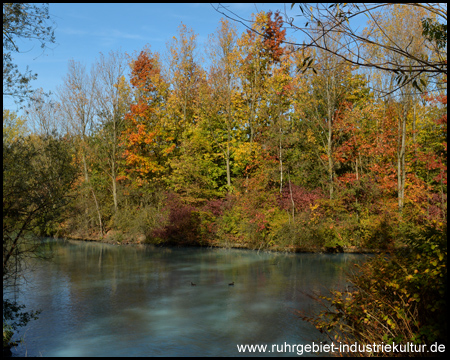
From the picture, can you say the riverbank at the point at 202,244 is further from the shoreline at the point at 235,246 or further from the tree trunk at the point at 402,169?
the tree trunk at the point at 402,169

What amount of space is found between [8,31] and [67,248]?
52.1 ft

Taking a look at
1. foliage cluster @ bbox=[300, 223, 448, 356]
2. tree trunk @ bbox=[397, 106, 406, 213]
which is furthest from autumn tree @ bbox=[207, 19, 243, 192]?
foliage cluster @ bbox=[300, 223, 448, 356]

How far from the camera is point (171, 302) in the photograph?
36.5 feet

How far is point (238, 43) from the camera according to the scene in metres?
24.2

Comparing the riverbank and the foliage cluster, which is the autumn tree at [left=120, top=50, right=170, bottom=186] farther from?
the foliage cluster

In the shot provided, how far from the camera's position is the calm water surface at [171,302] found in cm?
805

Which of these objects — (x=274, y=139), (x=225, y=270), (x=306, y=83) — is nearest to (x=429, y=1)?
(x=225, y=270)

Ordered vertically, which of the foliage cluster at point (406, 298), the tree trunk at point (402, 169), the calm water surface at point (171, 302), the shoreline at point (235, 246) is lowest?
the calm water surface at point (171, 302)

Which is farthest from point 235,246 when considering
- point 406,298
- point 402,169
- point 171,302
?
point 406,298

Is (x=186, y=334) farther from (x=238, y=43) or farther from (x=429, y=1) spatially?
(x=238, y=43)

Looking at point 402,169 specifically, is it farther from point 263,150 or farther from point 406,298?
point 406,298

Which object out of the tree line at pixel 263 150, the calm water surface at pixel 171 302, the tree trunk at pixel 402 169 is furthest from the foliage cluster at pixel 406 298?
the tree trunk at pixel 402 169

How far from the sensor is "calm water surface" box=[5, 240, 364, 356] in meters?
8.05

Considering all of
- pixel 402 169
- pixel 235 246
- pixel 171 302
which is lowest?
pixel 171 302
